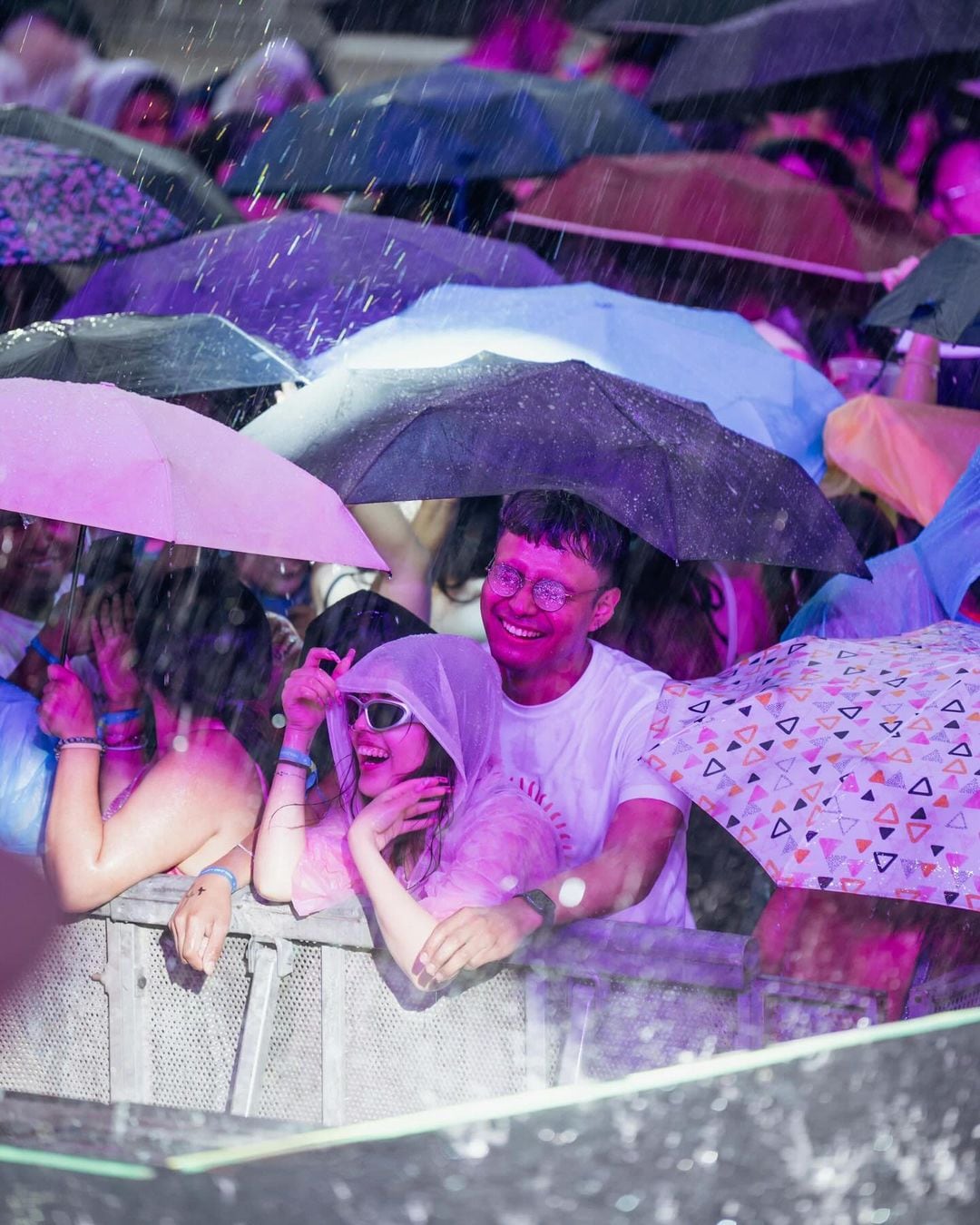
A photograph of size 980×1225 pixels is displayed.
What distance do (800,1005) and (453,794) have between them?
0.85 metres

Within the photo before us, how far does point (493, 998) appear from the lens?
2.65 meters

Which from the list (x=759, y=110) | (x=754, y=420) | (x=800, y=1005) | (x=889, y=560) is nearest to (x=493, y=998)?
(x=800, y=1005)

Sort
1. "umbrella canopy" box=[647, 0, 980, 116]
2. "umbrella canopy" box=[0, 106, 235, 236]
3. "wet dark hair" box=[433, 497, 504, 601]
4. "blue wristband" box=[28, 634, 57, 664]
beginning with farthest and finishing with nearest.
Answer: "umbrella canopy" box=[647, 0, 980, 116], "umbrella canopy" box=[0, 106, 235, 236], "wet dark hair" box=[433, 497, 504, 601], "blue wristband" box=[28, 634, 57, 664]

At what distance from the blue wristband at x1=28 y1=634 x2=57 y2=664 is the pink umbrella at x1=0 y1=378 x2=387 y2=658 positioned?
33 cm

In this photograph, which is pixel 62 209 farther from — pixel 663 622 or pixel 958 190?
pixel 958 190

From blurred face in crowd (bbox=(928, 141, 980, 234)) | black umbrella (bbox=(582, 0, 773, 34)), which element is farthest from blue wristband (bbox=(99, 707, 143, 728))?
black umbrella (bbox=(582, 0, 773, 34))

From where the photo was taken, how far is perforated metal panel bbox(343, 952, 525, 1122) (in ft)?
8.68

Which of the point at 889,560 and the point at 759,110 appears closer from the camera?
the point at 889,560

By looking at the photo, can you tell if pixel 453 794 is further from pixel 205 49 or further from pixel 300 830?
pixel 205 49

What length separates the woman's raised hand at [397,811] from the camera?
9.50ft

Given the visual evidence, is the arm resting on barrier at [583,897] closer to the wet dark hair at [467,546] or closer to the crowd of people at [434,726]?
the crowd of people at [434,726]

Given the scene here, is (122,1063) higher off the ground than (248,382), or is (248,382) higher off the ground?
(248,382)

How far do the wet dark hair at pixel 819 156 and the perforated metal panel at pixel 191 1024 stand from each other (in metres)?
6.23

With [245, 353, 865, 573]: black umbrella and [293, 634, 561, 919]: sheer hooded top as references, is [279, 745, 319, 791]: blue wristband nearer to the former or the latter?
[293, 634, 561, 919]: sheer hooded top
